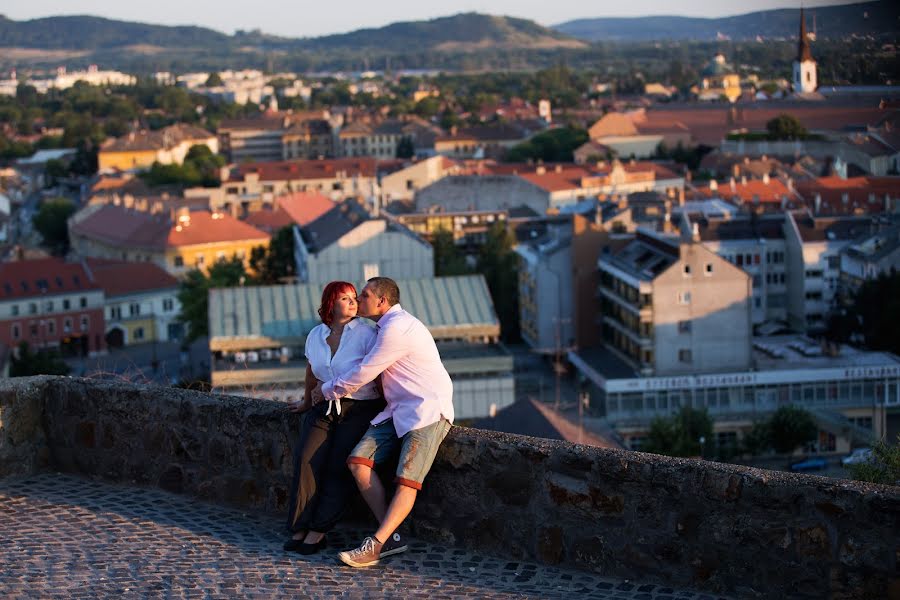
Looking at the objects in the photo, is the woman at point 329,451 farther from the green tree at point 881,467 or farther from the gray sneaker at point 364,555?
Answer: the green tree at point 881,467

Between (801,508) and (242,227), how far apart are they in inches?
1807

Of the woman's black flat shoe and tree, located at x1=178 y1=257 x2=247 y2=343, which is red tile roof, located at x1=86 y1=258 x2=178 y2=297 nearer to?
tree, located at x1=178 y1=257 x2=247 y2=343

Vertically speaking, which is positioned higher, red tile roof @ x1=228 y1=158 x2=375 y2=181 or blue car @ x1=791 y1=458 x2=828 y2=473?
blue car @ x1=791 y1=458 x2=828 y2=473

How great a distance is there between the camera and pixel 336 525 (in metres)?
5.64

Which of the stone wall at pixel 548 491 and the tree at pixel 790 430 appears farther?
the tree at pixel 790 430

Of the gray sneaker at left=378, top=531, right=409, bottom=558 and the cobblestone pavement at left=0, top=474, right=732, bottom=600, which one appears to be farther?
the gray sneaker at left=378, top=531, right=409, bottom=558

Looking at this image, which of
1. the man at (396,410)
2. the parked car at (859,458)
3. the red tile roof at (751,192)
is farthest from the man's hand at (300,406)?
the red tile roof at (751,192)

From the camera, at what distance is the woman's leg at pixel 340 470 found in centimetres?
544

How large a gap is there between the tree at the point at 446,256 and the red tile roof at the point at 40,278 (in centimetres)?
889

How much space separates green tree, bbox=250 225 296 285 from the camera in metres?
41.3

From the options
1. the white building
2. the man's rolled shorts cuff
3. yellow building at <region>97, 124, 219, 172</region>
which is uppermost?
the man's rolled shorts cuff

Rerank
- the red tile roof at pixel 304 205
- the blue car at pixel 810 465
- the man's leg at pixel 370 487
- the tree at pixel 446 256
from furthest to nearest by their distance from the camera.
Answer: the red tile roof at pixel 304 205
the tree at pixel 446 256
the blue car at pixel 810 465
the man's leg at pixel 370 487

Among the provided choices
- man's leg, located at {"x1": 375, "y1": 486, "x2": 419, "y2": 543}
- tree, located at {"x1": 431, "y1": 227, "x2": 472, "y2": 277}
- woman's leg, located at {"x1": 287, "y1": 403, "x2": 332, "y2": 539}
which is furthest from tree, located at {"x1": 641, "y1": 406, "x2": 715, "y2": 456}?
man's leg, located at {"x1": 375, "y1": 486, "x2": 419, "y2": 543}

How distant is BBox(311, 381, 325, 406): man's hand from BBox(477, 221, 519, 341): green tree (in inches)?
→ 1249
